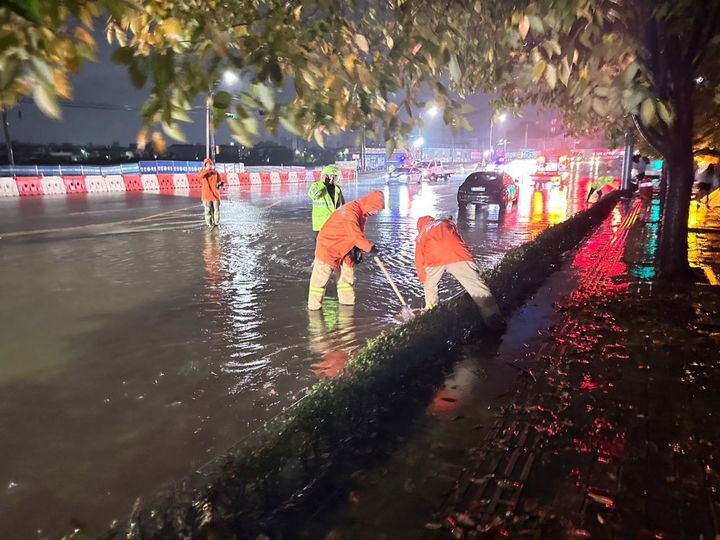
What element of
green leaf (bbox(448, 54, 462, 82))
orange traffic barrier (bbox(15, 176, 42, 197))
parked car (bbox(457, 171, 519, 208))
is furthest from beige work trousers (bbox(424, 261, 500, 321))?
orange traffic barrier (bbox(15, 176, 42, 197))

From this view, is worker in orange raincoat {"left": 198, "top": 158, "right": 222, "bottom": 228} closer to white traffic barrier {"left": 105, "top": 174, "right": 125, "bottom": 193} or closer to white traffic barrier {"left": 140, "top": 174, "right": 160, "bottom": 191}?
white traffic barrier {"left": 105, "top": 174, "right": 125, "bottom": 193}

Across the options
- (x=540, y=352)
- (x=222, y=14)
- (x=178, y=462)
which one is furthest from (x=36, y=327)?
(x=540, y=352)

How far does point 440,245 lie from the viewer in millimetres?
5613

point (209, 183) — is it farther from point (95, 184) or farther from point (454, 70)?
point (95, 184)

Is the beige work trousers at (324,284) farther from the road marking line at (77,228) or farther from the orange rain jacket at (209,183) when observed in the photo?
the road marking line at (77,228)

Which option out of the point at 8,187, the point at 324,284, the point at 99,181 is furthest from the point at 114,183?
the point at 324,284

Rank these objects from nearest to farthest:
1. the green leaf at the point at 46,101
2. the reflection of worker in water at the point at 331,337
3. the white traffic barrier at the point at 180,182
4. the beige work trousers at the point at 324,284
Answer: the green leaf at the point at 46,101 < the reflection of worker in water at the point at 331,337 < the beige work trousers at the point at 324,284 < the white traffic barrier at the point at 180,182

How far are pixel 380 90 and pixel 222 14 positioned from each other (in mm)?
1166

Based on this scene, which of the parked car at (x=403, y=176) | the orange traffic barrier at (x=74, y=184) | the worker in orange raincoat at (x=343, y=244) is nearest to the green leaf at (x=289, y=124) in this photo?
the worker in orange raincoat at (x=343, y=244)

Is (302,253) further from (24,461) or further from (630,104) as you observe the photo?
(630,104)

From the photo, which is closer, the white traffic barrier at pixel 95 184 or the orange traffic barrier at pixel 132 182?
the white traffic barrier at pixel 95 184

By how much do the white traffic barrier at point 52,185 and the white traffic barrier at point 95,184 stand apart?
124cm

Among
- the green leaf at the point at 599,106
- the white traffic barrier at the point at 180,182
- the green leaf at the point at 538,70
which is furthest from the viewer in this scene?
the white traffic barrier at the point at 180,182

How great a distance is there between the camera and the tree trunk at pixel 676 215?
7082 mm
